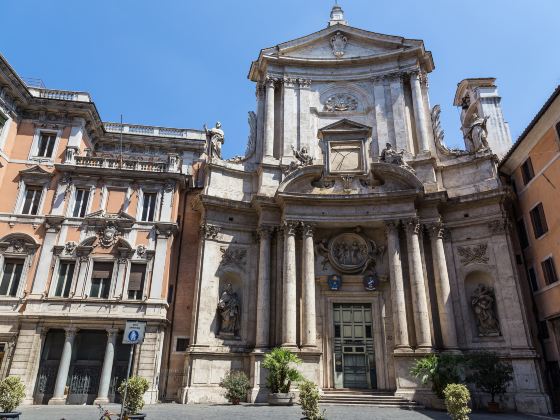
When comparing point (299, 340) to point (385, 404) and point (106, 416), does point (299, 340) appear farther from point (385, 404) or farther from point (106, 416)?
point (106, 416)

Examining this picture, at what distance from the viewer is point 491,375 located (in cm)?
1725

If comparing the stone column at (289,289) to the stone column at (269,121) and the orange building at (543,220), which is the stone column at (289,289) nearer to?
the stone column at (269,121)

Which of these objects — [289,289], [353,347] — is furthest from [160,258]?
[353,347]

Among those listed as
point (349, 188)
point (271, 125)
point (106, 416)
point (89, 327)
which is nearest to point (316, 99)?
point (271, 125)

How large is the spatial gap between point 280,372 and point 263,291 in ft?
14.9

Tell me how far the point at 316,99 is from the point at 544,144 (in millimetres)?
13325

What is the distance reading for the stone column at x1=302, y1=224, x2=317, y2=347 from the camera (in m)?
20.5

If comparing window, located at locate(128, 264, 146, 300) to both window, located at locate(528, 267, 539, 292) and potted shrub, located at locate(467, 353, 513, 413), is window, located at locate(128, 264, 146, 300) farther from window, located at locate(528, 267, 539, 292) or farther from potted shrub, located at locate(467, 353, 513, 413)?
window, located at locate(528, 267, 539, 292)

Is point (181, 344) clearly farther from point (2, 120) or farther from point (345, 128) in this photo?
point (345, 128)

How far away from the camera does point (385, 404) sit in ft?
60.1

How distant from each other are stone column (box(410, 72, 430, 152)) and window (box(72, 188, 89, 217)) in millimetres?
19048

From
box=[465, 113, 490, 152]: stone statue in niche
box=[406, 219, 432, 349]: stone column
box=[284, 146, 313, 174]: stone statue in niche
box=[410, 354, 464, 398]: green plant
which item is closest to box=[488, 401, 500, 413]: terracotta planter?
box=[410, 354, 464, 398]: green plant

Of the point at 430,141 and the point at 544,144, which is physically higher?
the point at 430,141

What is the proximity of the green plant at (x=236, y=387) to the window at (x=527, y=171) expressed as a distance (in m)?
17.1
